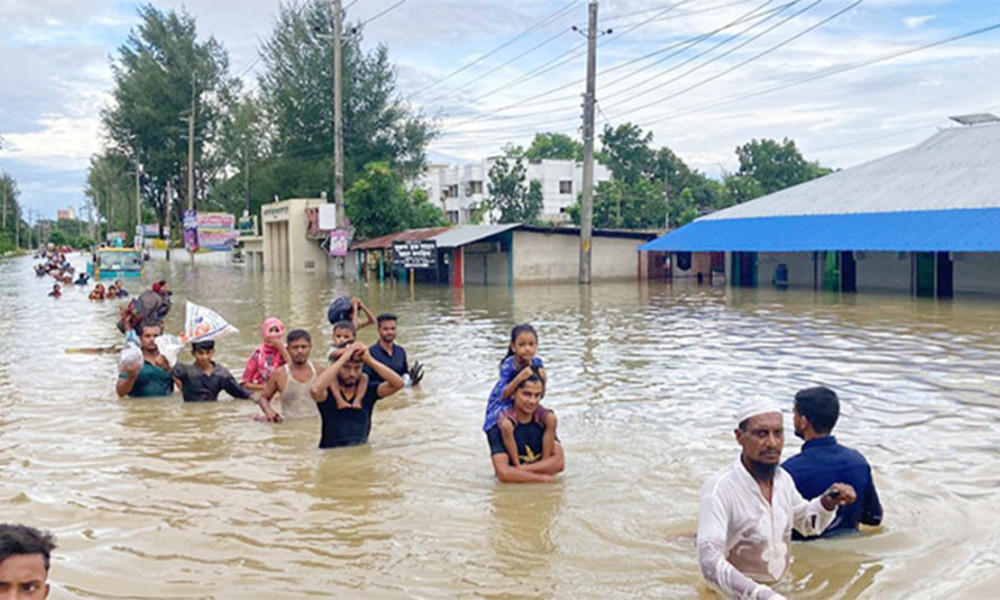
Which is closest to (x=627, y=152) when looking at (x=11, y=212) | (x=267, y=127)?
(x=267, y=127)

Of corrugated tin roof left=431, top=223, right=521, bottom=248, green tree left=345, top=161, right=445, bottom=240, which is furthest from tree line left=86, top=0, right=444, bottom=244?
corrugated tin roof left=431, top=223, right=521, bottom=248

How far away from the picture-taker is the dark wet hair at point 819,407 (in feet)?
18.2

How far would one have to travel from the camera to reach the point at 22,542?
2848 mm

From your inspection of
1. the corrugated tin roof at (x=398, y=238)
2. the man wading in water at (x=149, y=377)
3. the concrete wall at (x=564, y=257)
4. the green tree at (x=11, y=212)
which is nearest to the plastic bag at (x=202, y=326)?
A: the man wading in water at (x=149, y=377)

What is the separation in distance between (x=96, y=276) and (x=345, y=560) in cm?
4855

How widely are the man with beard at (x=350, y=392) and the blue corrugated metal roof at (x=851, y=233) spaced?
21304 mm

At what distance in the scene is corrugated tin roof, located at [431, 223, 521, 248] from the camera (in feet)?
126

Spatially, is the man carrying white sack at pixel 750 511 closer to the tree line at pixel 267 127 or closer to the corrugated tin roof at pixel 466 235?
the corrugated tin roof at pixel 466 235

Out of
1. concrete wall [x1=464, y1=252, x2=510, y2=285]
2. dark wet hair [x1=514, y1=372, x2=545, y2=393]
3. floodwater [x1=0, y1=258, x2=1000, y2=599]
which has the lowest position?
floodwater [x1=0, y1=258, x2=1000, y2=599]

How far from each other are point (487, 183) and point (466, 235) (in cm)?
4681

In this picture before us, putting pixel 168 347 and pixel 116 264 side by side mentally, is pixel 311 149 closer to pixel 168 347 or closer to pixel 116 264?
pixel 116 264

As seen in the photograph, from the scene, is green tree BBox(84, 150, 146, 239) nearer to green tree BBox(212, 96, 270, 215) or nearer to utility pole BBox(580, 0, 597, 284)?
green tree BBox(212, 96, 270, 215)

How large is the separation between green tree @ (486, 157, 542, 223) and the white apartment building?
11127 millimetres

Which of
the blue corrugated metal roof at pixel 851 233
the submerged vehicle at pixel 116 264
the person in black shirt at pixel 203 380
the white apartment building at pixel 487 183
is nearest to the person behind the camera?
the person in black shirt at pixel 203 380
